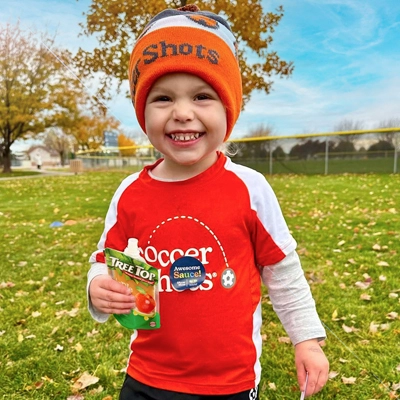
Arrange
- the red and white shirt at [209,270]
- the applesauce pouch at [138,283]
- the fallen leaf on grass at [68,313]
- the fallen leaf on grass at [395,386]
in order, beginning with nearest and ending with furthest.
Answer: the applesauce pouch at [138,283] < the red and white shirt at [209,270] < the fallen leaf on grass at [395,386] < the fallen leaf on grass at [68,313]

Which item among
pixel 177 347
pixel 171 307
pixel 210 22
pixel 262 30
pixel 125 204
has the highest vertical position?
pixel 262 30

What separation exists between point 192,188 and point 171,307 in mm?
373

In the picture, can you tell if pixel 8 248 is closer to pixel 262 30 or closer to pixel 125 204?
pixel 125 204

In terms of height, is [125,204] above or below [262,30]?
below

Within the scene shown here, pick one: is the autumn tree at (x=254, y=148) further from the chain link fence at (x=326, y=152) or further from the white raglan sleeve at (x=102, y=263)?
the white raglan sleeve at (x=102, y=263)

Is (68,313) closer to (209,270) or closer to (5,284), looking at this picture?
(5,284)

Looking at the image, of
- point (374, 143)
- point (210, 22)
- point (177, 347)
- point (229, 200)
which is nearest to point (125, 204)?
point (229, 200)

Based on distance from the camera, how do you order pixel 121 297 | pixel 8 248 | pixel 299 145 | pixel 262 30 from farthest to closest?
pixel 299 145 < pixel 262 30 < pixel 8 248 < pixel 121 297

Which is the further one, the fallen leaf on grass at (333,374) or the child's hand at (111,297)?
the fallen leaf on grass at (333,374)

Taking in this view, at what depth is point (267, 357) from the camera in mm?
2838

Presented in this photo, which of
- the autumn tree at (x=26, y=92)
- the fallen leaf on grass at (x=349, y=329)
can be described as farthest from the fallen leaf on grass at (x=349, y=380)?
the autumn tree at (x=26, y=92)

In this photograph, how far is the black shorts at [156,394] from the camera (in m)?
1.26

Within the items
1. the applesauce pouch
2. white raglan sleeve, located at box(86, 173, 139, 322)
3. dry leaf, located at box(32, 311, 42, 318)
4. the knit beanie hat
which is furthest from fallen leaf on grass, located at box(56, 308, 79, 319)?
the knit beanie hat

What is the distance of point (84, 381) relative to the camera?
2697 mm
